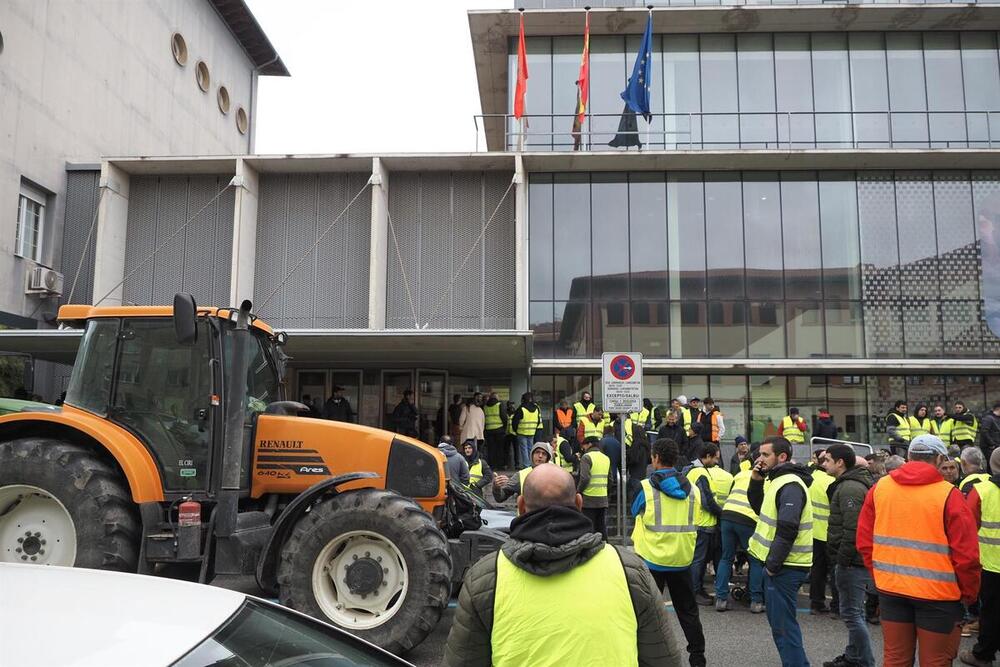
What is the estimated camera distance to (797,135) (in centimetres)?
2323

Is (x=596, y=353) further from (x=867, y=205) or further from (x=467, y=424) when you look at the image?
(x=867, y=205)

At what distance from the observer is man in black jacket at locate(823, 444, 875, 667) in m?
6.03

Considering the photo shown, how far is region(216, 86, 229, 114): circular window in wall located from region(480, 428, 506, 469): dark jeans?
20.5 m

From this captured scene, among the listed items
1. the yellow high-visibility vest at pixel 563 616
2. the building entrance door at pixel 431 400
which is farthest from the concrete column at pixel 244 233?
the yellow high-visibility vest at pixel 563 616

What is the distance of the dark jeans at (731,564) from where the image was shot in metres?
8.46

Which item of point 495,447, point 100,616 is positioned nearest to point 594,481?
point 100,616

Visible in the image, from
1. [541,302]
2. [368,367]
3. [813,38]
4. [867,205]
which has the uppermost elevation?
[813,38]

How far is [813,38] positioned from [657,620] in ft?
82.5

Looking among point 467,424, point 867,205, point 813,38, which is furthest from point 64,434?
point 813,38

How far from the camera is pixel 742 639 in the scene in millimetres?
7312

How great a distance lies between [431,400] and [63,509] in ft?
53.1

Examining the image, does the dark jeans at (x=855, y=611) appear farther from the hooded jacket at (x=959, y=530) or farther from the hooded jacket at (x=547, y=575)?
the hooded jacket at (x=547, y=575)

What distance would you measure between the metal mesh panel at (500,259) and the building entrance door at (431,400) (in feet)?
7.58

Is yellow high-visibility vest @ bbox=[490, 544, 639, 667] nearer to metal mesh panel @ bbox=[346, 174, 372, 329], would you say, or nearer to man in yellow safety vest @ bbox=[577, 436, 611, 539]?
man in yellow safety vest @ bbox=[577, 436, 611, 539]
